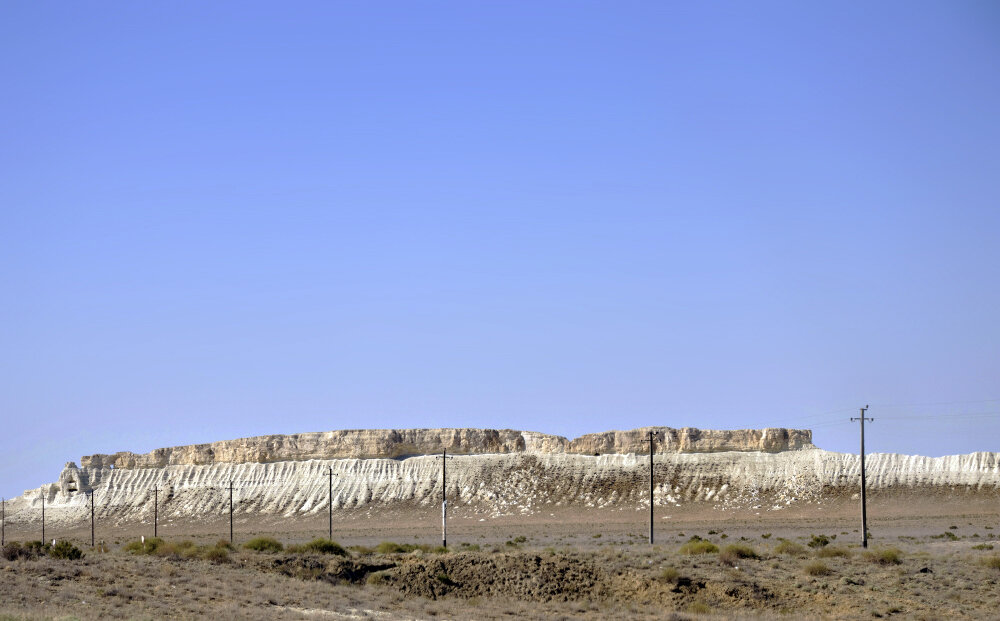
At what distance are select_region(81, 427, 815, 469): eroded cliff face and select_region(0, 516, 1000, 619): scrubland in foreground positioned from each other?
7361 cm

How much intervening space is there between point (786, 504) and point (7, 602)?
79166 millimetres

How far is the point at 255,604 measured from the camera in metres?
28.1

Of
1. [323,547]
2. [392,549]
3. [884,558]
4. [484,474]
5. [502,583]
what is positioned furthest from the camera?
[484,474]

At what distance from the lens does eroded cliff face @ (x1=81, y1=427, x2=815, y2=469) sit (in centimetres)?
11306

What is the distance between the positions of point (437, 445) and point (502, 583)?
294 feet

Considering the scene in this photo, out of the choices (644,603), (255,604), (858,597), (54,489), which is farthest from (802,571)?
(54,489)

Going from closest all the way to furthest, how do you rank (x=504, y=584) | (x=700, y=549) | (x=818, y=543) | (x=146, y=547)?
(x=504, y=584) → (x=146, y=547) → (x=700, y=549) → (x=818, y=543)

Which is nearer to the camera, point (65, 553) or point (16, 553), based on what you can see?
point (16, 553)

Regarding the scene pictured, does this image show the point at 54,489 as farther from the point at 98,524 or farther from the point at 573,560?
the point at 573,560

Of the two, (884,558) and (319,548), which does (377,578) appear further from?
(884,558)

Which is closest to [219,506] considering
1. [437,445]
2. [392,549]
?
[437,445]

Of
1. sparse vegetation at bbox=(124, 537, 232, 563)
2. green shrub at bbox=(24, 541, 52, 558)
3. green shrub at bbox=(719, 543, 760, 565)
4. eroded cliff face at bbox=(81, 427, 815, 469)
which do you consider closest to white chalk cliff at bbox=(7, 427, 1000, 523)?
eroded cliff face at bbox=(81, 427, 815, 469)

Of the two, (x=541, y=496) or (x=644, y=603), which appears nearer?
(x=644, y=603)

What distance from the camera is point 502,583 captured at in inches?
1368
